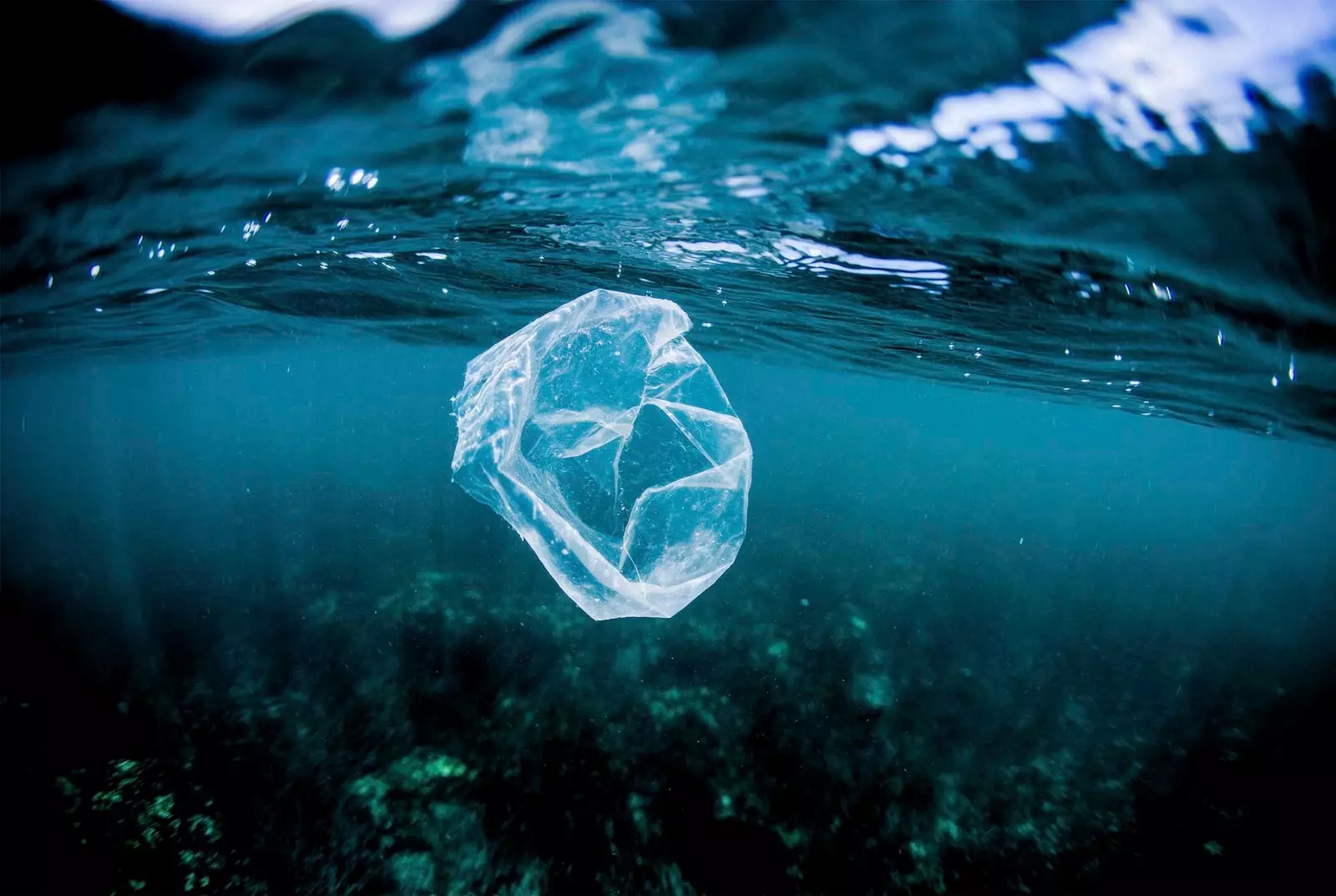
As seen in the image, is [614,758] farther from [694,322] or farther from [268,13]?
[694,322]

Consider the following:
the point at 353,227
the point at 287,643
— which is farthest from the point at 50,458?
the point at 353,227

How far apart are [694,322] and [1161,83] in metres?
12.1

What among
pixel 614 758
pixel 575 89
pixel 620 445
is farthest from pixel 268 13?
pixel 614 758

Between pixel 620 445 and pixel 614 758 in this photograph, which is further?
pixel 614 758

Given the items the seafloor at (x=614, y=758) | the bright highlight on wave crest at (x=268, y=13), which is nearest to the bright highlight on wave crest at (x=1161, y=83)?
the bright highlight on wave crest at (x=268, y=13)

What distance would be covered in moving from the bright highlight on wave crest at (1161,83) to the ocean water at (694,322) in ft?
0.07

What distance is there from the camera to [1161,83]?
318 cm

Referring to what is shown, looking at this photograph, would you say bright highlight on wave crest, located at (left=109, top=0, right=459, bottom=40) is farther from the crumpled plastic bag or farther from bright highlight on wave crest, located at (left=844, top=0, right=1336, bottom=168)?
bright highlight on wave crest, located at (left=844, top=0, right=1336, bottom=168)

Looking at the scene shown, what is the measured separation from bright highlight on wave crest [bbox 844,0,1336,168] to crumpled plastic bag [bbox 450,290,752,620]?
2.43 m

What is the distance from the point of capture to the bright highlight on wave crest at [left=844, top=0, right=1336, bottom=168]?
2752mm

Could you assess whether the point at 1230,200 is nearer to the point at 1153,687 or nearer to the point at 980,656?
the point at 980,656

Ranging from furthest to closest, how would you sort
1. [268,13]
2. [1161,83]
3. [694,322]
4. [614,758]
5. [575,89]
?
[694,322] → [614,758] → [575,89] → [1161,83] → [268,13]

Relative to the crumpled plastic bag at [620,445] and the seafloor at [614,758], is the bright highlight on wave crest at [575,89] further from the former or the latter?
the seafloor at [614,758]

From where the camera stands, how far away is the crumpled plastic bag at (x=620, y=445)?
4.52m
